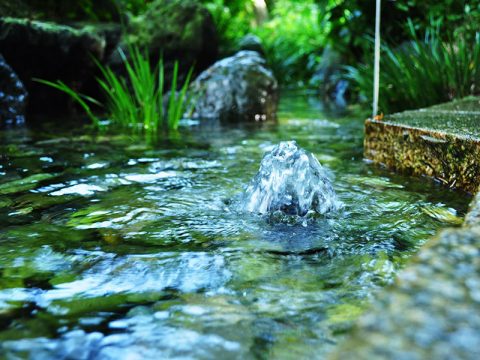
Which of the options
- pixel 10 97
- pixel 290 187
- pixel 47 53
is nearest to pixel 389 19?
pixel 47 53

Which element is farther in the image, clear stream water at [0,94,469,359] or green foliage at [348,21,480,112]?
green foliage at [348,21,480,112]

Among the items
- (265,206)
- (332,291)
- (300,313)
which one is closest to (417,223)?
(265,206)

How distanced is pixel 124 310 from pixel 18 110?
5217mm

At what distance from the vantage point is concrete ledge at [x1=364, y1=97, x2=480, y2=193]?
2.50 metres

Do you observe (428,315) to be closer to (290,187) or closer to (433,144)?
(290,187)

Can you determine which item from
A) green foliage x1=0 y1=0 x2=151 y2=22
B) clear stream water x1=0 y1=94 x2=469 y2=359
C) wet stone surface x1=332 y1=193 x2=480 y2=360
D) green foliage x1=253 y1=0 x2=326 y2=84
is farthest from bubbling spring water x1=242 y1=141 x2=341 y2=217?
green foliage x1=253 y1=0 x2=326 y2=84

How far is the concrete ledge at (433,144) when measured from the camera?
250 centimetres

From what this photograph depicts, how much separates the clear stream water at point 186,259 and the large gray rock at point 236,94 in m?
3.24

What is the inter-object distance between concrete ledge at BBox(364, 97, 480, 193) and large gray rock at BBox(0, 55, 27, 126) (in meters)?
4.23

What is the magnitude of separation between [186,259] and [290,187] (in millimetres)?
803

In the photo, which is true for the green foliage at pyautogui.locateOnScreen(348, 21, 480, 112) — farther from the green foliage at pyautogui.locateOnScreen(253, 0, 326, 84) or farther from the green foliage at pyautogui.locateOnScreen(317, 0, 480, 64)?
the green foliage at pyautogui.locateOnScreen(253, 0, 326, 84)

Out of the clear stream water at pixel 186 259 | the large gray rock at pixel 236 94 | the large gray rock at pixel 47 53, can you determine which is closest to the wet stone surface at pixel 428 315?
the clear stream water at pixel 186 259

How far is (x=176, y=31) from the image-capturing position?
8.09 m

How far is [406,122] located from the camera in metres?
3.09
